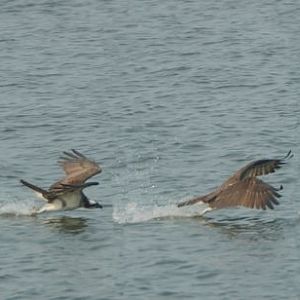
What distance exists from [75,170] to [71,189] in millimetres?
952

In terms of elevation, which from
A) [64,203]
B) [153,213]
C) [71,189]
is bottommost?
[153,213]

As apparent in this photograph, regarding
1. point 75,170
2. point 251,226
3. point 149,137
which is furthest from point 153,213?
point 149,137

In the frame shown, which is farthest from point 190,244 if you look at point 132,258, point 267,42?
point 267,42

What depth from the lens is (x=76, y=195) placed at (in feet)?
65.2

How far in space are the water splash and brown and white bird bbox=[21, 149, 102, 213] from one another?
13.5 inches

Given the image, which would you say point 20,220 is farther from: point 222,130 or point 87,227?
point 222,130

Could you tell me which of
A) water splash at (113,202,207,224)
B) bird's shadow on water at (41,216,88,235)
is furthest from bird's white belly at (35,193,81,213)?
water splash at (113,202,207,224)

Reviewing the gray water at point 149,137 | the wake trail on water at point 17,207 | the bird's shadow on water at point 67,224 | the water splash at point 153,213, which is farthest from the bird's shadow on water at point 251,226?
the wake trail on water at point 17,207

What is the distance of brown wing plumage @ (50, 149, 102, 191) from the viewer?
20056mm

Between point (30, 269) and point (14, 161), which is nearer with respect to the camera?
point (30, 269)

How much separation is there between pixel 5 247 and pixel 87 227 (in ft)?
4.83

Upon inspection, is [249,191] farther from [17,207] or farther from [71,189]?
[17,207]

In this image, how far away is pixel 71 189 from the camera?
1970 centimetres

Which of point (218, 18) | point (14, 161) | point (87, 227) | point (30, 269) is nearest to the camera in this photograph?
point (30, 269)
